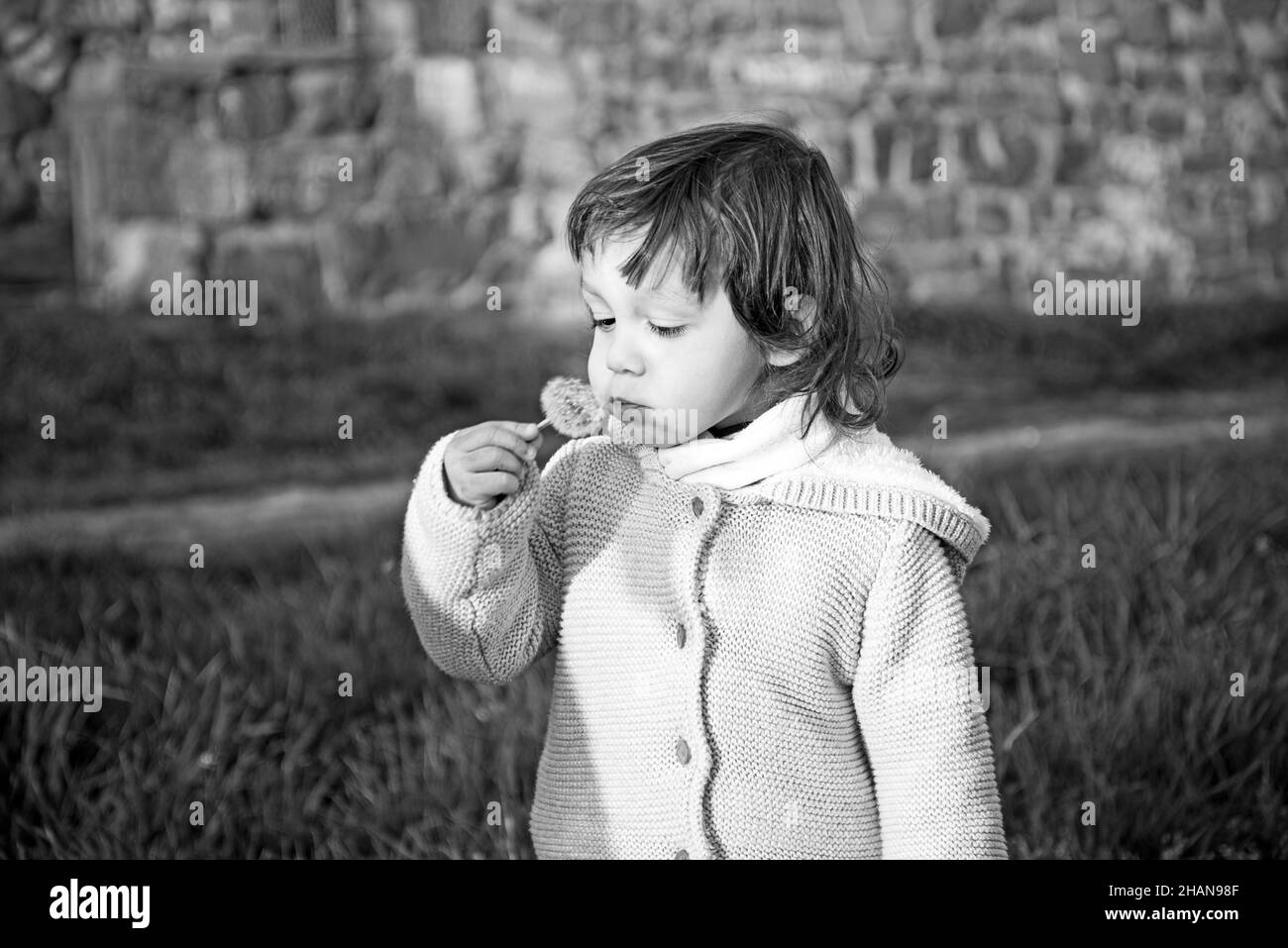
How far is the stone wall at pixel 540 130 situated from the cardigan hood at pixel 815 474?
5.15m

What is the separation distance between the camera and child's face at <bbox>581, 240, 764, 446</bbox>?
1727 millimetres

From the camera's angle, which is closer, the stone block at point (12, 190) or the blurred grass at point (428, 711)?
the blurred grass at point (428, 711)

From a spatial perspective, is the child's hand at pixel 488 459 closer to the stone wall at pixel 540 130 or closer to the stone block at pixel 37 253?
the stone wall at pixel 540 130

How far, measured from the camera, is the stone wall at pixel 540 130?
6.98 metres

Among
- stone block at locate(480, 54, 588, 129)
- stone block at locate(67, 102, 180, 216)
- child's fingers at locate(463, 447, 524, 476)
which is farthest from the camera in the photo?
stone block at locate(480, 54, 588, 129)

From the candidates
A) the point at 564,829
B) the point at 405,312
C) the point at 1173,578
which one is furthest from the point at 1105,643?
the point at 405,312

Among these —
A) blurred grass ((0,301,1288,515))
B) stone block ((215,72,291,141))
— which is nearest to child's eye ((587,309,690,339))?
blurred grass ((0,301,1288,515))

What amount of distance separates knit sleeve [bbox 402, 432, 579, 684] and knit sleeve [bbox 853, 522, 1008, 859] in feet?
1.24

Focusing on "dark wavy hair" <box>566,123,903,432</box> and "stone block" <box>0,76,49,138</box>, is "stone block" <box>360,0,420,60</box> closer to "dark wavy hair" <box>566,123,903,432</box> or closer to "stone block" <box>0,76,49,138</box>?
"stone block" <box>0,76,49,138</box>

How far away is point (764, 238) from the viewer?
5.84 feet

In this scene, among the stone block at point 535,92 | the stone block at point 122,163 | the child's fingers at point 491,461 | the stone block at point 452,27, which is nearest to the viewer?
the child's fingers at point 491,461

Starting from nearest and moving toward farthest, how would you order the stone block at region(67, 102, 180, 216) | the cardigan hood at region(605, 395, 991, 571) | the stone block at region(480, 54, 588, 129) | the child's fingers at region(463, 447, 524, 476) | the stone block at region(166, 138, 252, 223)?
the child's fingers at region(463, 447, 524, 476) < the cardigan hood at region(605, 395, 991, 571) < the stone block at region(67, 102, 180, 216) < the stone block at region(166, 138, 252, 223) < the stone block at region(480, 54, 588, 129)

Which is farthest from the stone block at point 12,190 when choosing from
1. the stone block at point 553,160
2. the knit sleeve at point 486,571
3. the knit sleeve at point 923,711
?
the knit sleeve at point 923,711

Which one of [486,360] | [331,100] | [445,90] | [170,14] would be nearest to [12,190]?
[170,14]
